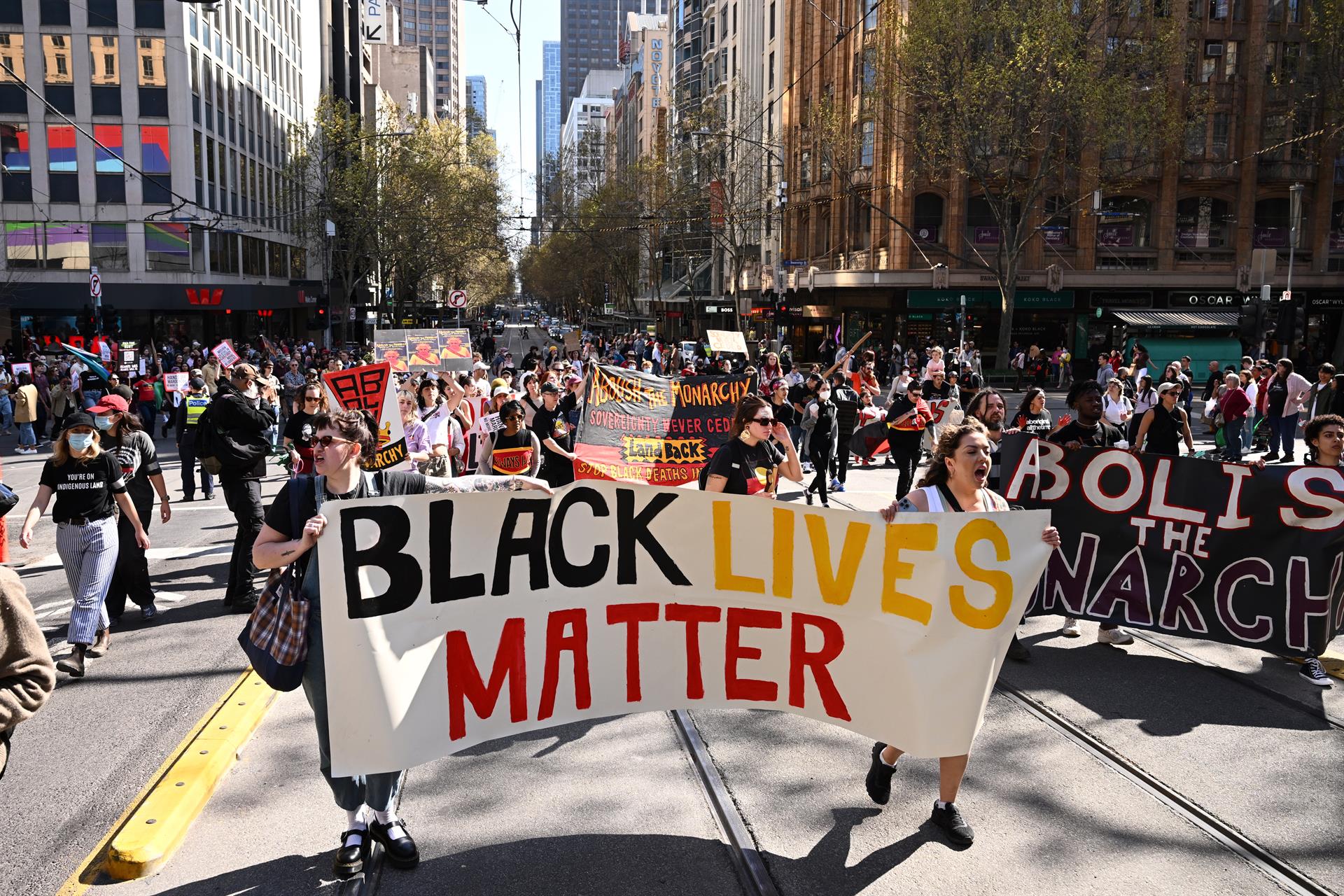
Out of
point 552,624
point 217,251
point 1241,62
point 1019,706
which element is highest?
point 1241,62

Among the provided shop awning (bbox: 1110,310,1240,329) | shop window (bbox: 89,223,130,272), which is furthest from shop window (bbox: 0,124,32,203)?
shop awning (bbox: 1110,310,1240,329)

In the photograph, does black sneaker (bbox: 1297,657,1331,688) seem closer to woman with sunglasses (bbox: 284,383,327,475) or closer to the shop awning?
woman with sunglasses (bbox: 284,383,327,475)

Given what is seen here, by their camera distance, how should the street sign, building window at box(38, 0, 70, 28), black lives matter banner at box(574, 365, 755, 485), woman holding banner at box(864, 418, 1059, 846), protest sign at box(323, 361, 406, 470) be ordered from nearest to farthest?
woman holding banner at box(864, 418, 1059, 846) → protest sign at box(323, 361, 406, 470) → black lives matter banner at box(574, 365, 755, 485) → building window at box(38, 0, 70, 28) → the street sign

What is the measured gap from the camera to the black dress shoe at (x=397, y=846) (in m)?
4.50

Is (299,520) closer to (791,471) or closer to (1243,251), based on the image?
(791,471)

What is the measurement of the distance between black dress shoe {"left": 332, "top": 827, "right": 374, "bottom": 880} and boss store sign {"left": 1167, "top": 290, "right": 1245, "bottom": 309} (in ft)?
149

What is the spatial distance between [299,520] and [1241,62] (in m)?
47.7

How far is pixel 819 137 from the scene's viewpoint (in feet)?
144

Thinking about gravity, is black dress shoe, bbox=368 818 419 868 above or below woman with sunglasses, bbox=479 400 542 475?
below

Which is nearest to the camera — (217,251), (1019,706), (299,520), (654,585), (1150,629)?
(299,520)

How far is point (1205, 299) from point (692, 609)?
147 ft

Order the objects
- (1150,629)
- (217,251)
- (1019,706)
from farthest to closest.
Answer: (217,251)
(1150,629)
(1019,706)

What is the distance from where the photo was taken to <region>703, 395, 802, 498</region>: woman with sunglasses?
23.1 ft

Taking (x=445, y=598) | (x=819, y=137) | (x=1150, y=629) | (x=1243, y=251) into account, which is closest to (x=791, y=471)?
(x=1150, y=629)
